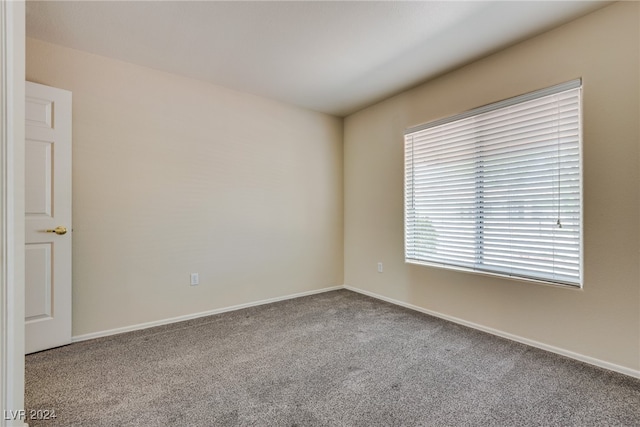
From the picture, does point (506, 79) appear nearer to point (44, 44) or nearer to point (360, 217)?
point (360, 217)

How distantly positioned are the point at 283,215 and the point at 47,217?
2142 millimetres

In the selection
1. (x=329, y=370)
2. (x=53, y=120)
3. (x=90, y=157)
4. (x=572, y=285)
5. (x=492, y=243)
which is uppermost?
(x=53, y=120)

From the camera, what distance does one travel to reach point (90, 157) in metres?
2.46

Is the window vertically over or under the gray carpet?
over

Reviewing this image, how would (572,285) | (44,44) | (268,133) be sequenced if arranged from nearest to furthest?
1. (572,285)
2. (44,44)
3. (268,133)

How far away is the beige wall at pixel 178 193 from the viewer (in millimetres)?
2453

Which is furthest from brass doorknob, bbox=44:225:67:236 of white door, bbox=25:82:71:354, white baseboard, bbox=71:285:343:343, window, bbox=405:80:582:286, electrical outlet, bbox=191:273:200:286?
window, bbox=405:80:582:286

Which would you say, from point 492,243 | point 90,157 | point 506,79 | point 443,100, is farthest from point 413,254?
point 90,157

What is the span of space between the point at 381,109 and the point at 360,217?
1394mm

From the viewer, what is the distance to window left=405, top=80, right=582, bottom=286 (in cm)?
214

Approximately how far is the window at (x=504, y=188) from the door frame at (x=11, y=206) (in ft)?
10.0

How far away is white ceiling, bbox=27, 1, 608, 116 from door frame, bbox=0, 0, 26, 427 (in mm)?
944

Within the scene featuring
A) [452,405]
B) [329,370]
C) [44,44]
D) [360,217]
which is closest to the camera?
[452,405]

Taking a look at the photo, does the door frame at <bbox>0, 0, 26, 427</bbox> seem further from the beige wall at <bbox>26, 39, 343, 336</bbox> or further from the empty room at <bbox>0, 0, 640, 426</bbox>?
the beige wall at <bbox>26, 39, 343, 336</bbox>
